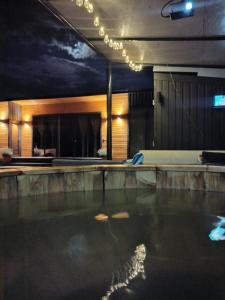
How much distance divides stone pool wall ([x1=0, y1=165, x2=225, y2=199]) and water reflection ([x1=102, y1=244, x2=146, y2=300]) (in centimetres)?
297

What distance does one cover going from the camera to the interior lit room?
191 cm

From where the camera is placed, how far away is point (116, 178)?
18.1 feet

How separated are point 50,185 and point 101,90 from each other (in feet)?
24.4

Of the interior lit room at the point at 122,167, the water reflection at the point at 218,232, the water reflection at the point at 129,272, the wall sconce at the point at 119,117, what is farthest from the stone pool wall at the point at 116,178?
the wall sconce at the point at 119,117

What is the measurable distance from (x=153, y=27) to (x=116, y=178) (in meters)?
3.11

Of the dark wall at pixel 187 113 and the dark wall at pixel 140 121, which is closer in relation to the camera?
the dark wall at pixel 187 113

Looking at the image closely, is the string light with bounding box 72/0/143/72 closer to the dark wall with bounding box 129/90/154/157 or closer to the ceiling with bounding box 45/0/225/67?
the ceiling with bounding box 45/0/225/67

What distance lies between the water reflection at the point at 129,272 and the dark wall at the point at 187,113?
653 centimetres

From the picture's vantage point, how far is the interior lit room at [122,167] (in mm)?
1909

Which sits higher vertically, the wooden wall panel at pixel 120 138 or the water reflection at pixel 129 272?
the wooden wall panel at pixel 120 138

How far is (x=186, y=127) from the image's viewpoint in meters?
8.43

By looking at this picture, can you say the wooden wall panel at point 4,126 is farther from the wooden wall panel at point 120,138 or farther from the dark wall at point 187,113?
the dark wall at point 187,113

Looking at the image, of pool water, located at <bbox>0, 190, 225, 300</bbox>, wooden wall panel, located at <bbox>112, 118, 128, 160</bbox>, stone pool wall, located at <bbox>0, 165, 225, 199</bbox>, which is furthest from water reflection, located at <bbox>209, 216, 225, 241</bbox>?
wooden wall panel, located at <bbox>112, 118, 128, 160</bbox>

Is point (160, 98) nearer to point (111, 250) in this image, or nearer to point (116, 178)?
point (116, 178)
